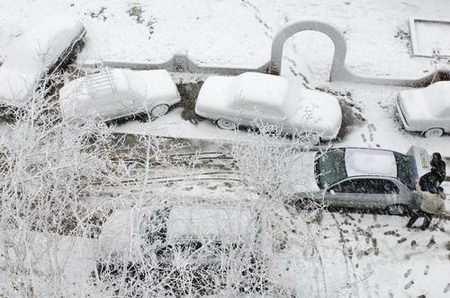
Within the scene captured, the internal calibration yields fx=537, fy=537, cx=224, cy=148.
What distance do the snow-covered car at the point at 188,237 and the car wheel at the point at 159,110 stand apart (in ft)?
13.9

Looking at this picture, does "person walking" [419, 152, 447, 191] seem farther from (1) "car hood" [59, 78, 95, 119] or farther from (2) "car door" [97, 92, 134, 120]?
(1) "car hood" [59, 78, 95, 119]

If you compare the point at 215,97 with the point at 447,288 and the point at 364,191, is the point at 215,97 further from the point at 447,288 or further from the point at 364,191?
the point at 447,288

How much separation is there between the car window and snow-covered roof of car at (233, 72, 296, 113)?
258 cm

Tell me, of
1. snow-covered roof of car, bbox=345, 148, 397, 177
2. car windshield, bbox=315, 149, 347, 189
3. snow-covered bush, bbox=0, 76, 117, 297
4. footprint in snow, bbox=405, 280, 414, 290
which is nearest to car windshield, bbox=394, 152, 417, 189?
snow-covered roof of car, bbox=345, 148, 397, 177

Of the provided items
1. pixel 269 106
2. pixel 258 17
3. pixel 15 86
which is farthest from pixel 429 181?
pixel 15 86

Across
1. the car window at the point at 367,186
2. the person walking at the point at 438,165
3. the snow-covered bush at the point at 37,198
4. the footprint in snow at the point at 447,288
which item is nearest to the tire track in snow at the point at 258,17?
the car window at the point at 367,186

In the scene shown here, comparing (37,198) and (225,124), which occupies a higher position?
(37,198)

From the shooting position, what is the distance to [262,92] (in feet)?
45.6

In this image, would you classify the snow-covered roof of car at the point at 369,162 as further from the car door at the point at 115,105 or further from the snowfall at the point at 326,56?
the car door at the point at 115,105

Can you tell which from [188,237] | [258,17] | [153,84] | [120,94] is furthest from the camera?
[258,17]

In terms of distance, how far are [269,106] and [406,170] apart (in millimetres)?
3699

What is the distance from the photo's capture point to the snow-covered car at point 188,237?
10.5 m

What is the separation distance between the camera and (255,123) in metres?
13.8

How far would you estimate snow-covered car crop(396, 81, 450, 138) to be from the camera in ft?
46.5
